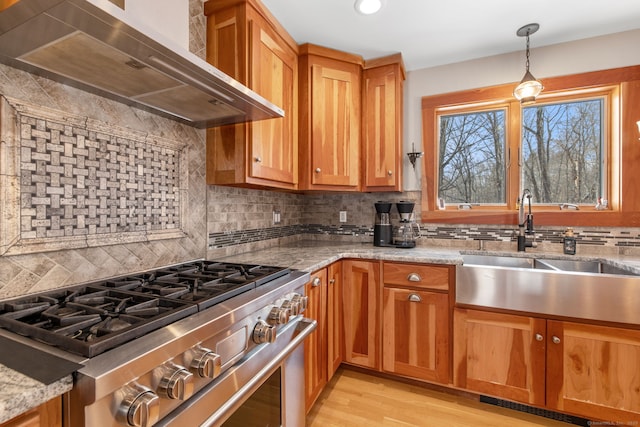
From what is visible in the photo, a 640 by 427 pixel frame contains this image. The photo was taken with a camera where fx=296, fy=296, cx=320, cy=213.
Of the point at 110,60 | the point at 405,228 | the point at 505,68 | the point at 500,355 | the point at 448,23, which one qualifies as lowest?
the point at 500,355

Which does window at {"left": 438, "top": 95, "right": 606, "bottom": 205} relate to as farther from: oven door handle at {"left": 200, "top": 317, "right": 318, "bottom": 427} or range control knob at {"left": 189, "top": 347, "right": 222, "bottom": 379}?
range control knob at {"left": 189, "top": 347, "right": 222, "bottom": 379}

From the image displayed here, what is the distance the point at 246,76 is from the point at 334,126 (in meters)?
0.85

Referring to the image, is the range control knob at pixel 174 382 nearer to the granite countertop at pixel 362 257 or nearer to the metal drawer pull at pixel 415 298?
the granite countertop at pixel 362 257

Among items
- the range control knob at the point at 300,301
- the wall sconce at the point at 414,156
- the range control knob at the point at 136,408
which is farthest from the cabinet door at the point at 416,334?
the range control knob at the point at 136,408

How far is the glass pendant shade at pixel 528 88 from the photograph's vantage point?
6.75ft

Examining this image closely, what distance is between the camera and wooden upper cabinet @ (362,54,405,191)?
235 centimetres

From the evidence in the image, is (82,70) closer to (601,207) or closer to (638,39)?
(601,207)

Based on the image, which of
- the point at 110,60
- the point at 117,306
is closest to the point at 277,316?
the point at 117,306

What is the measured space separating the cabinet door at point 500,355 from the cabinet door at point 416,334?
3.1 inches

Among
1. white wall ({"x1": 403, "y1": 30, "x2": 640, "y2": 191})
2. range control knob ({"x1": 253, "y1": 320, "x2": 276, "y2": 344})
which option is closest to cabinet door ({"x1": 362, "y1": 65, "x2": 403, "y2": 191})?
white wall ({"x1": 403, "y1": 30, "x2": 640, "y2": 191})

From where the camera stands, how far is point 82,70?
1028 mm

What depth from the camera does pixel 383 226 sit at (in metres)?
2.45

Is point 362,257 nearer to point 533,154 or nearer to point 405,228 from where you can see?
point 405,228

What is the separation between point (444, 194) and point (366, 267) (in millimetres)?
1070
